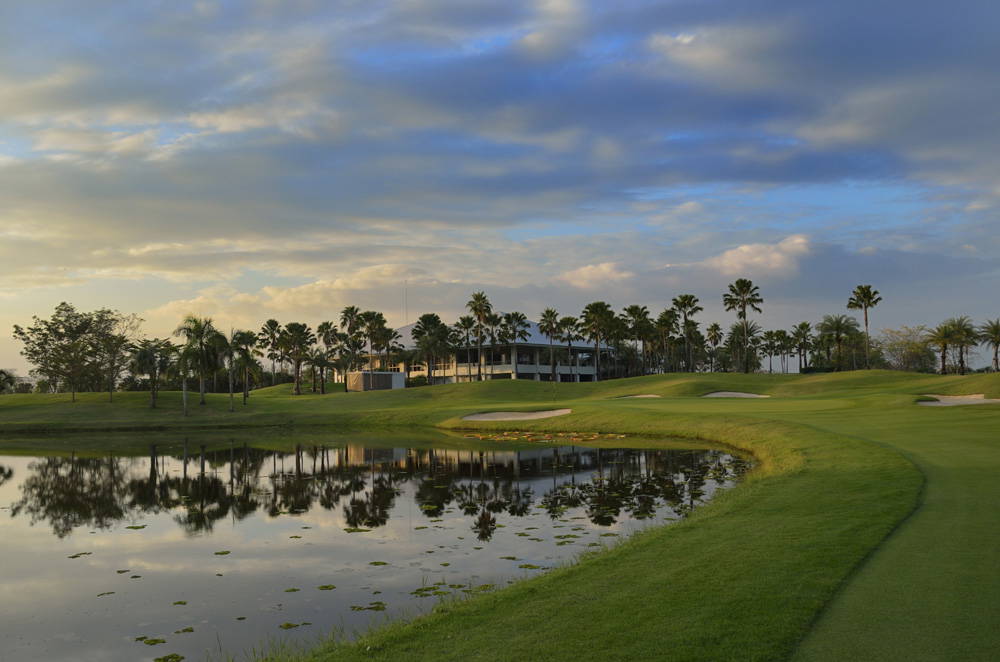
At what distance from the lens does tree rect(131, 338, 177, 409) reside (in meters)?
78.2

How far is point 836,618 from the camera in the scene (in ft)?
28.8

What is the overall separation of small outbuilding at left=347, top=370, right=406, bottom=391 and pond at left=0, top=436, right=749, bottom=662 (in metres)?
74.7

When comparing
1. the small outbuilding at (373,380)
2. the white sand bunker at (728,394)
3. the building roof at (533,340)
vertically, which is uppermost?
the building roof at (533,340)

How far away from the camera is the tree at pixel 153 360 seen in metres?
78.2

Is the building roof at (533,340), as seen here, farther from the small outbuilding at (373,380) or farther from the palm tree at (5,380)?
the palm tree at (5,380)

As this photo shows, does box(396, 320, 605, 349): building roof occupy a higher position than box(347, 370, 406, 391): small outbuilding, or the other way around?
box(396, 320, 605, 349): building roof

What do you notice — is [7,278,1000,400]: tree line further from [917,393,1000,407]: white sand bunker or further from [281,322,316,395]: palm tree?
[917,393,1000,407]: white sand bunker

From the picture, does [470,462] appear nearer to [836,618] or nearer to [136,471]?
[136,471]

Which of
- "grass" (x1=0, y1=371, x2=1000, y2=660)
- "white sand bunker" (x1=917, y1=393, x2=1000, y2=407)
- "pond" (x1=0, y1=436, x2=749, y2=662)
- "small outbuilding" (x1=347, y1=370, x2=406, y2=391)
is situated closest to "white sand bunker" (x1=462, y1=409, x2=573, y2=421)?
"pond" (x1=0, y1=436, x2=749, y2=662)

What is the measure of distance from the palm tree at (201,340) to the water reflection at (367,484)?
35736mm

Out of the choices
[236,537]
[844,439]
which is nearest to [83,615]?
[236,537]

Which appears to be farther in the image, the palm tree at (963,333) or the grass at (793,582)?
the palm tree at (963,333)

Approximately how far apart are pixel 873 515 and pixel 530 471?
55.0ft

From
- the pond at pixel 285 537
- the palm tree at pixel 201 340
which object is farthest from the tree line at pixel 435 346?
the pond at pixel 285 537
